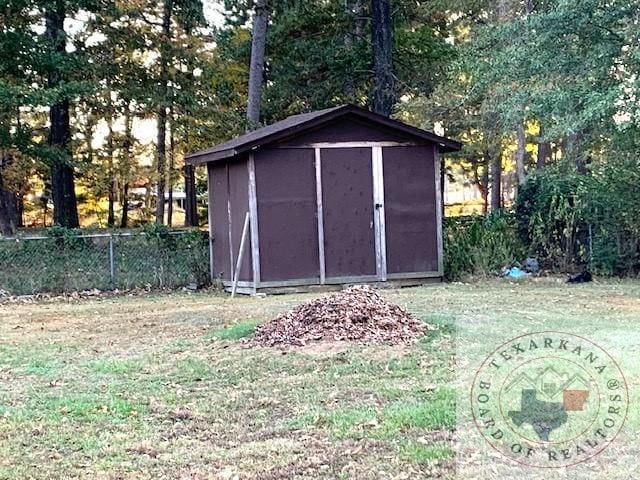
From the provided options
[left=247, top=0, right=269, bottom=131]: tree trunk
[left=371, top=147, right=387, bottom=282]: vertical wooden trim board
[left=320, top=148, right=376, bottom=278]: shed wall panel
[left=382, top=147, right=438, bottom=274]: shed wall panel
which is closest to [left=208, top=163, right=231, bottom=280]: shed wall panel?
[left=320, top=148, right=376, bottom=278]: shed wall panel

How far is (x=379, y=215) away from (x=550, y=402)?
22.8 feet

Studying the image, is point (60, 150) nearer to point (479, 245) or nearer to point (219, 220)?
point (219, 220)

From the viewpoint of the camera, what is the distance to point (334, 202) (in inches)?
415

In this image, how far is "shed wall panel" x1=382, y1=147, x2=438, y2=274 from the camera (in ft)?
35.4

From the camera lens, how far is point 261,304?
8914 millimetres

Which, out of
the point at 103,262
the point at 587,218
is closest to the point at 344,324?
the point at 103,262

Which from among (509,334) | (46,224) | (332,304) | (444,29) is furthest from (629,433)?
(46,224)

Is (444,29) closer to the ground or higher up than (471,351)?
higher up

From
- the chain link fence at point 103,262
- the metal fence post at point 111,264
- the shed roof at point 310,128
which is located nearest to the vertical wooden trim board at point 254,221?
the shed roof at point 310,128

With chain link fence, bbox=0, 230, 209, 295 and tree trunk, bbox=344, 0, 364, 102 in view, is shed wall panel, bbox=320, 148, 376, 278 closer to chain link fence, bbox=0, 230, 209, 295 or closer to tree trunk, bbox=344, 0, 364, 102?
chain link fence, bbox=0, 230, 209, 295

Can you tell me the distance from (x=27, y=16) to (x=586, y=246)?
11289 millimetres

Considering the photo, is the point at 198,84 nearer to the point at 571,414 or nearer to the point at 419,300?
the point at 419,300

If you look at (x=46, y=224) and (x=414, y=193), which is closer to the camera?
(x=414, y=193)

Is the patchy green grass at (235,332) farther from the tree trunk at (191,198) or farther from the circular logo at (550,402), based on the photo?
the tree trunk at (191,198)
